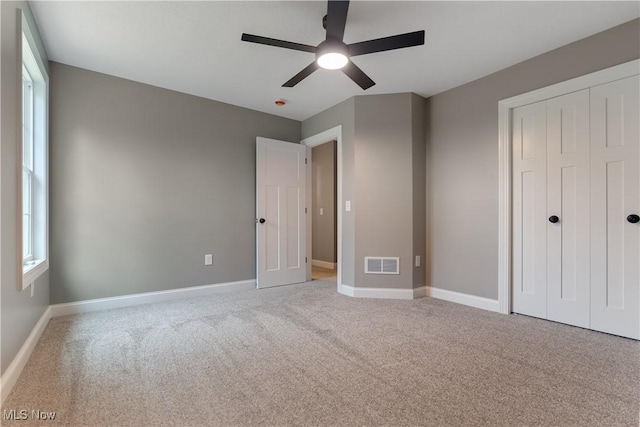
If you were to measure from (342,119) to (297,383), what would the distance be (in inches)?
120

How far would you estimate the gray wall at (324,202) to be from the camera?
5.70 meters

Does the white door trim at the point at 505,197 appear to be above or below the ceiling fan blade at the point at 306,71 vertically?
below

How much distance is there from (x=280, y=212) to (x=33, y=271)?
101 inches

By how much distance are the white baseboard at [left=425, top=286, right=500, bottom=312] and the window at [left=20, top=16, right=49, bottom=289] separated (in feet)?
12.3

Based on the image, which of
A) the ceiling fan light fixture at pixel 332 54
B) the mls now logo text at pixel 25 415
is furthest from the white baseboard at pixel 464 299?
the mls now logo text at pixel 25 415

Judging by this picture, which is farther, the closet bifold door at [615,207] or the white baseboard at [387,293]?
the white baseboard at [387,293]

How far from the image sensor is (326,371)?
1838mm

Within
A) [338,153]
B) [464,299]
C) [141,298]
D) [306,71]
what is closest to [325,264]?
[338,153]

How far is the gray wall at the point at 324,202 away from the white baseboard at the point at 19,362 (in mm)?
4091

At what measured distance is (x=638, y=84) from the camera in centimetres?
223

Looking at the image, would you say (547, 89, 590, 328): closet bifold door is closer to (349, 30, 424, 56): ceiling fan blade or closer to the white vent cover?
the white vent cover

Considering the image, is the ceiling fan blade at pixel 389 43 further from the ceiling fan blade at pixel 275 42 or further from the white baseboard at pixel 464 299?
the white baseboard at pixel 464 299

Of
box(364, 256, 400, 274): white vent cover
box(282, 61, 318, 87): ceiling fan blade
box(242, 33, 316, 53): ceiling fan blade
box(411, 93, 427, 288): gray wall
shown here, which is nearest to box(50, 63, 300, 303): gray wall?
box(364, 256, 400, 274): white vent cover

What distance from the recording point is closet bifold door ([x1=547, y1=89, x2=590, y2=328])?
251cm
